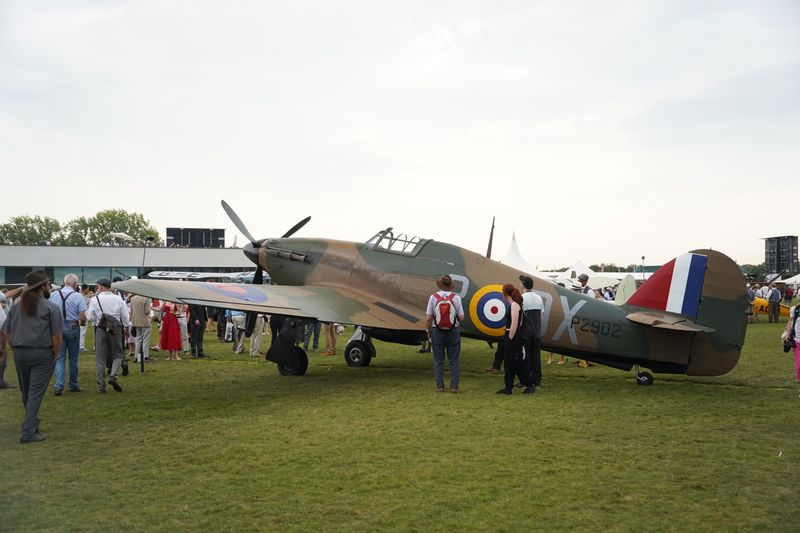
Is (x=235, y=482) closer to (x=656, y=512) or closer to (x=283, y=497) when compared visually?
(x=283, y=497)

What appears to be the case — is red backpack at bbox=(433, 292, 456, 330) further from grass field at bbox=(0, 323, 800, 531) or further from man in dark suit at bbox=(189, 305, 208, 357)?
man in dark suit at bbox=(189, 305, 208, 357)

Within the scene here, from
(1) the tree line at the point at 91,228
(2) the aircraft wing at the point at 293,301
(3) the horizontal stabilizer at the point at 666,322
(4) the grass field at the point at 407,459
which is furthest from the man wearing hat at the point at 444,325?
(1) the tree line at the point at 91,228

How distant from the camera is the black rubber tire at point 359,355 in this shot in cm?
1222

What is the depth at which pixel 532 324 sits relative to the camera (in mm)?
9141

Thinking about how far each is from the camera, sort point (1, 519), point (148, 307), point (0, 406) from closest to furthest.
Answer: point (1, 519), point (0, 406), point (148, 307)

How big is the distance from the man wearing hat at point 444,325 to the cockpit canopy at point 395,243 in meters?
2.47

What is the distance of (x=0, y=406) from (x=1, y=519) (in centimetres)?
491

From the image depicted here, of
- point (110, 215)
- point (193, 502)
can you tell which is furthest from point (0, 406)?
point (110, 215)

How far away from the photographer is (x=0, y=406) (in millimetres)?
8383

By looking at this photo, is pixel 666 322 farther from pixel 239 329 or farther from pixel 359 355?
pixel 239 329

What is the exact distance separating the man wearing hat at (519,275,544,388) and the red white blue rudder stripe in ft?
5.77

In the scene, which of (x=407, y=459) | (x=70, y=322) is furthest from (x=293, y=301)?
(x=407, y=459)

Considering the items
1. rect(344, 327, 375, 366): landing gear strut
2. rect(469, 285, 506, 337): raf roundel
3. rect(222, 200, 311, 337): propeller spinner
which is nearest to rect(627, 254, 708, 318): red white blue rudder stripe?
rect(469, 285, 506, 337): raf roundel

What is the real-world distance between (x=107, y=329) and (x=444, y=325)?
5.01 metres
